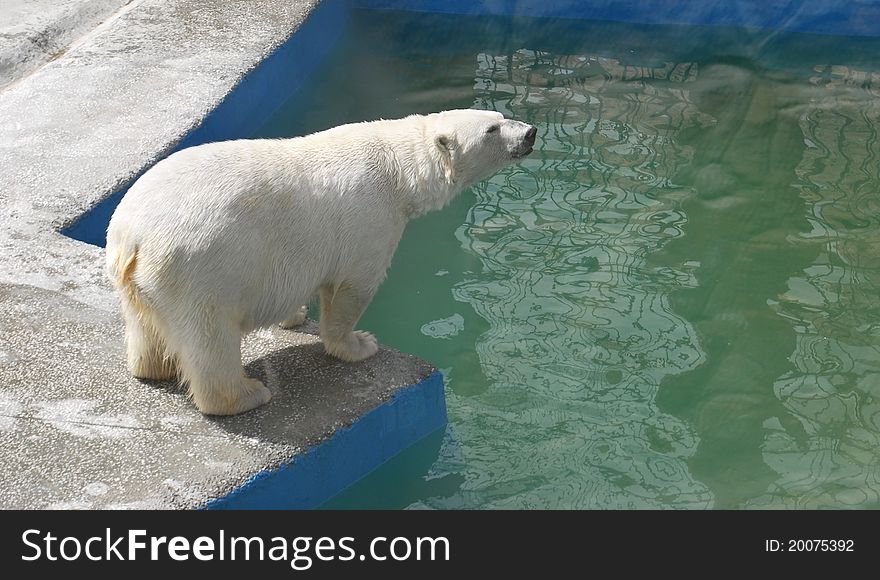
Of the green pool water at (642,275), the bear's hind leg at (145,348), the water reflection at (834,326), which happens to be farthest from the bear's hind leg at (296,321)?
the water reflection at (834,326)

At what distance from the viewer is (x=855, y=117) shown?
6.33 meters

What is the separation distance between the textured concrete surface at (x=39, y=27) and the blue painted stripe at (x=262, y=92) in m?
1.10

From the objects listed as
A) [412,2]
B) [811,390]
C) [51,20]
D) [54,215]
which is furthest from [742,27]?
[54,215]

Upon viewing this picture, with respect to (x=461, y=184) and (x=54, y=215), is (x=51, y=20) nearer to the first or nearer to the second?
(x=54, y=215)

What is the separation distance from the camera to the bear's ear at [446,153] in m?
3.46

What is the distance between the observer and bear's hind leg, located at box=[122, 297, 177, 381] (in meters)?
3.15

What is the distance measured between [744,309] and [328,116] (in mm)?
2767

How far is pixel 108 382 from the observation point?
132 inches

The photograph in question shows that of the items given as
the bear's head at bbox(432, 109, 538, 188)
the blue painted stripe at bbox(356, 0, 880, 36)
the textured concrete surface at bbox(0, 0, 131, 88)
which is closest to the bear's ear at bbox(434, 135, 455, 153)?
the bear's head at bbox(432, 109, 538, 188)

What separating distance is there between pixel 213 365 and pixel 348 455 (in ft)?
1.78

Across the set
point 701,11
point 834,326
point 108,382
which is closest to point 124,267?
point 108,382

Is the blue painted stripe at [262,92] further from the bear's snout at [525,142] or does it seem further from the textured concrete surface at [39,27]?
the bear's snout at [525,142]

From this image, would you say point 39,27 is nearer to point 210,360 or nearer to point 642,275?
point 642,275

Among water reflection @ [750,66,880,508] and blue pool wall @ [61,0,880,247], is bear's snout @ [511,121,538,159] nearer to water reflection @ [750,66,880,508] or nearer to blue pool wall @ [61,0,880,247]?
water reflection @ [750,66,880,508]
